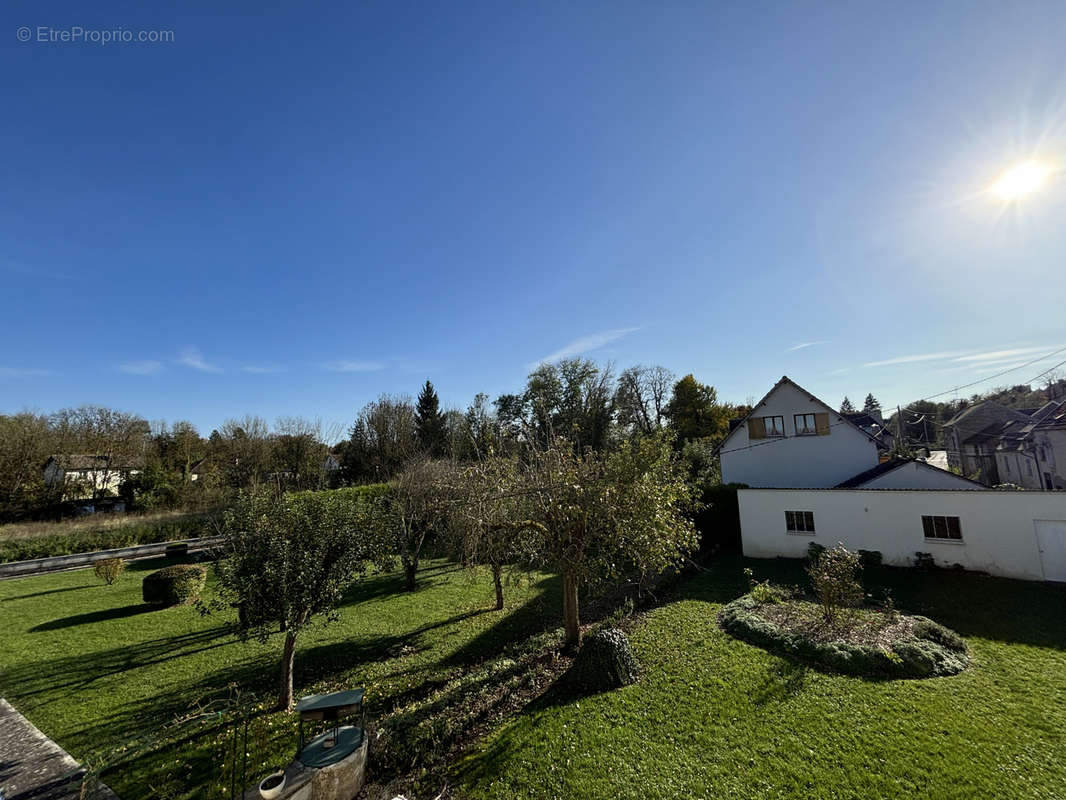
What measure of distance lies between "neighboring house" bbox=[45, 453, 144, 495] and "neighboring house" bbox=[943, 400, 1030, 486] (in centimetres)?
6331

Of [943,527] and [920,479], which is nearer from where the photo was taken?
[943,527]

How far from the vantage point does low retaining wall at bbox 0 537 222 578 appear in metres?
20.0

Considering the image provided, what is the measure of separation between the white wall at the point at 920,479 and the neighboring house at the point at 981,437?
17618 mm

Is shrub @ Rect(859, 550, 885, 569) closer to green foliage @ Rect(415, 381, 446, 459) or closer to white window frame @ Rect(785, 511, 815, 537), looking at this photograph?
white window frame @ Rect(785, 511, 815, 537)

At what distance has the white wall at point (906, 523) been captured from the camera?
41.8ft

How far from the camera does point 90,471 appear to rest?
1266 inches

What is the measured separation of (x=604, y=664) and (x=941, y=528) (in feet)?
46.2

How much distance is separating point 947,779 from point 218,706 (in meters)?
12.0

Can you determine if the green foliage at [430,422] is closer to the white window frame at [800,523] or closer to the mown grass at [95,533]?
the mown grass at [95,533]

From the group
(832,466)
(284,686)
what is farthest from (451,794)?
(832,466)

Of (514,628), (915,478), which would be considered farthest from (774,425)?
(514,628)

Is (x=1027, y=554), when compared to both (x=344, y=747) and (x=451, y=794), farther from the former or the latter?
(x=344, y=747)

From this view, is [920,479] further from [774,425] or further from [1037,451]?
[1037,451]

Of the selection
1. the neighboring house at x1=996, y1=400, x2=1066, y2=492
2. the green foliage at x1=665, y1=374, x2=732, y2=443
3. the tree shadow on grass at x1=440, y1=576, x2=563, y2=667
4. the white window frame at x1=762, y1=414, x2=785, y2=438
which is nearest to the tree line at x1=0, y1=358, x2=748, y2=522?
the green foliage at x1=665, y1=374, x2=732, y2=443
